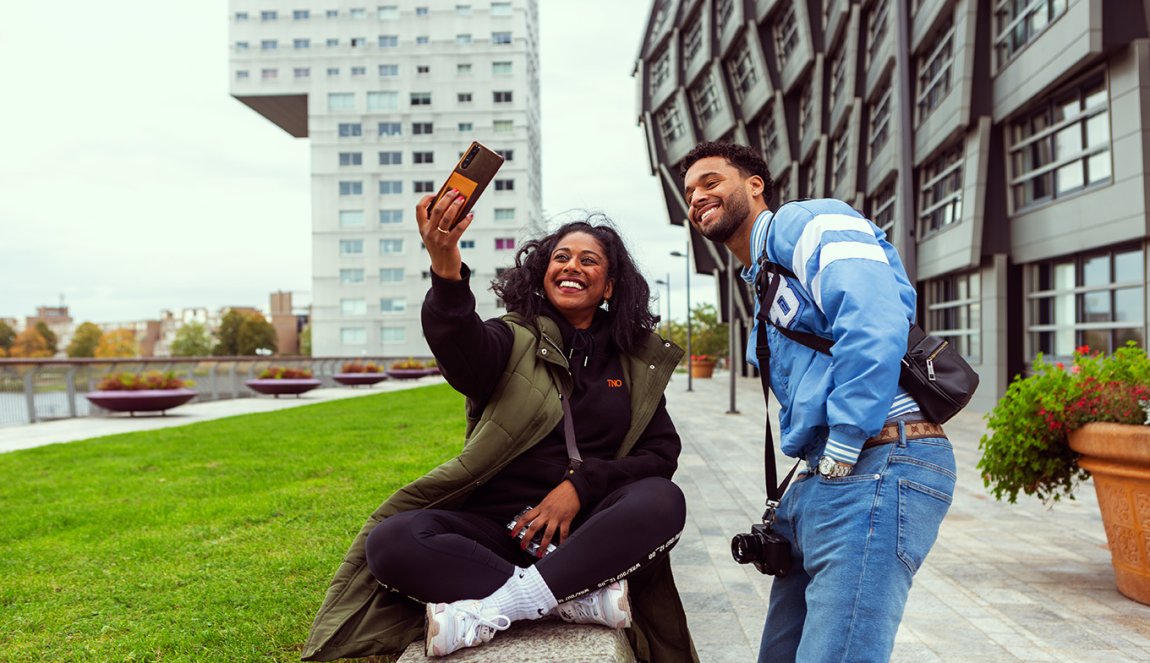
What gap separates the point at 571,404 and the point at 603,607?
2.44 feet

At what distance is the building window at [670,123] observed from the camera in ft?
157

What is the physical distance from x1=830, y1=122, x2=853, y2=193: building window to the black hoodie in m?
26.9

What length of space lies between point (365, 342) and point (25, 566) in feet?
247

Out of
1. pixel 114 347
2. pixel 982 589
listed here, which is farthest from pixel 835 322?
pixel 114 347

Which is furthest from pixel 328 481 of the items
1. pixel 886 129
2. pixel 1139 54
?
pixel 886 129

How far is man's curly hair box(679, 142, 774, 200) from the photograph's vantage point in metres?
2.62

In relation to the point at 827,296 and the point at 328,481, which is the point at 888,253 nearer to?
the point at 827,296

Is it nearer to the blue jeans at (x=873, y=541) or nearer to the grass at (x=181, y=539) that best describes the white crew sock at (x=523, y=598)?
the blue jeans at (x=873, y=541)

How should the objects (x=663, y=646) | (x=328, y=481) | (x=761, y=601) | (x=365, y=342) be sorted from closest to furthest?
(x=663, y=646) → (x=761, y=601) → (x=328, y=481) → (x=365, y=342)

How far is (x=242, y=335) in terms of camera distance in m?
112

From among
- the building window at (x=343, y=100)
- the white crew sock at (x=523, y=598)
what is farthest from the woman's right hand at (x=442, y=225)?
the building window at (x=343, y=100)

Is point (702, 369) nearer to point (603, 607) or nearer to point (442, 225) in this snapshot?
point (603, 607)

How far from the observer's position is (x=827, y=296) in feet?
7.11

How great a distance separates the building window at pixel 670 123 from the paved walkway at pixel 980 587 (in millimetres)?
40430
